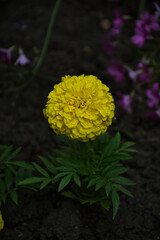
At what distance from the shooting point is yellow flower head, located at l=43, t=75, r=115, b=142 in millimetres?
1417

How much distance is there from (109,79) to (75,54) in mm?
435

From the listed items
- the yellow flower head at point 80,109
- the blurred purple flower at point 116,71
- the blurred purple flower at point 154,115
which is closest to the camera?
the yellow flower head at point 80,109

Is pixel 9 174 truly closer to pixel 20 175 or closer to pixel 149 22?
pixel 20 175

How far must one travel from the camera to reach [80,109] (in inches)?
56.5

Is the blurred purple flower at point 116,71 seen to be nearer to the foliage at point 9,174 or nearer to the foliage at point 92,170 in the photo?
the foliage at point 92,170

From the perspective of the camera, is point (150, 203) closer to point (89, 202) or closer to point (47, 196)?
point (89, 202)

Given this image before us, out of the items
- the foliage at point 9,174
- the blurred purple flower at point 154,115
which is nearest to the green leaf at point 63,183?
the foliage at point 9,174

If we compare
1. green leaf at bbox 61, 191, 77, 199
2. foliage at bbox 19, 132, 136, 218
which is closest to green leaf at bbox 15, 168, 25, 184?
foliage at bbox 19, 132, 136, 218

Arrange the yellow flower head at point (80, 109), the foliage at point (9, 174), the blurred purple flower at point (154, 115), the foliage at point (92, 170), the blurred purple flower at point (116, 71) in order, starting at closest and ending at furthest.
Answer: the yellow flower head at point (80, 109), the foliage at point (92, 170), the foliage at point (9, 174), the blurred purple flower at point (154, 115), the blurred purple flower at point (116, 71)

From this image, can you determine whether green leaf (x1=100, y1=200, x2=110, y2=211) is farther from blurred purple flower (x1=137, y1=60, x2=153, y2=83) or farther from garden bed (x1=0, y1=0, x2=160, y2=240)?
blurred purple flower (x1=137, y1=60, x2=153, y2=83)

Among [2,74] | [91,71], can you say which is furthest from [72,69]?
[2,74]

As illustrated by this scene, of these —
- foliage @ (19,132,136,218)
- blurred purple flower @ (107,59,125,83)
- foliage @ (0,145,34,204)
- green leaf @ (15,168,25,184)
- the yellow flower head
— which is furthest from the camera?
blurred purple flower @ (107,59,125,83)

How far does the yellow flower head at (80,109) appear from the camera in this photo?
1.42m

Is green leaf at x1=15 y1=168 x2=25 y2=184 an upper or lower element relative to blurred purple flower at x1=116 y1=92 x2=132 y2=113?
lower
